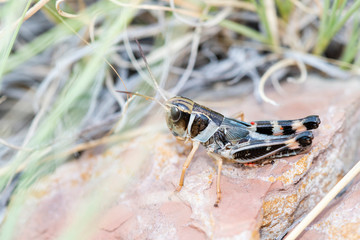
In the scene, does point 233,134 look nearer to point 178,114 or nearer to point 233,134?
point 233,134

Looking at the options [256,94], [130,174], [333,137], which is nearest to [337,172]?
[333,137]

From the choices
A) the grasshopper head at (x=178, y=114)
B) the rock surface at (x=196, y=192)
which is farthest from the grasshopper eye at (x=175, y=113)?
the rock surface at (x=196, y=192)

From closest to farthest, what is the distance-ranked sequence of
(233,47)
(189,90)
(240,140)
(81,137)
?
(240,140) < (81,137) < (189,90) < (233,47)

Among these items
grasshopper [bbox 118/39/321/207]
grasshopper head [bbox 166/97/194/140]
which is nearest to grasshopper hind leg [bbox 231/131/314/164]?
grasshopper [bbox 118/39/321/207]

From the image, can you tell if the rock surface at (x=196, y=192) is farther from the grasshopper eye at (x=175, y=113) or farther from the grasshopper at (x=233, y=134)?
the grasshopper eye at (x=175, y=113)

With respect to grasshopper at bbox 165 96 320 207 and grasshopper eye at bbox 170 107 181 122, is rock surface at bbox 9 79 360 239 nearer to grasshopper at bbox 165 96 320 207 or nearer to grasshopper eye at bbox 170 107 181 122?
grasshopper at bbox 165 96 320 207

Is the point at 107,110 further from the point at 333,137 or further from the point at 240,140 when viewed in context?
the point at 333,137

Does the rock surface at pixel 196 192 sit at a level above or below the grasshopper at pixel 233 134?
below
